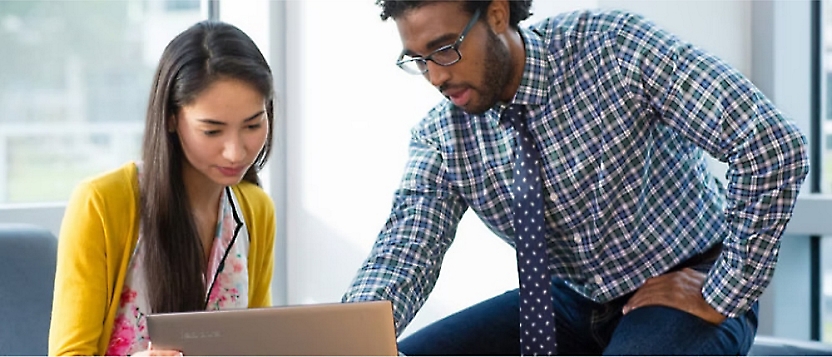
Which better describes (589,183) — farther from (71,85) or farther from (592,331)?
(71,85)

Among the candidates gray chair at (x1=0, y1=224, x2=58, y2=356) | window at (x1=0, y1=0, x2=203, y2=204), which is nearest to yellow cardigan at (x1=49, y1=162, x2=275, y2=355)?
gray chair at (x1=0, y1=224, x2=58, y2=356)

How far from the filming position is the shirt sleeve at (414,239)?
2033mm

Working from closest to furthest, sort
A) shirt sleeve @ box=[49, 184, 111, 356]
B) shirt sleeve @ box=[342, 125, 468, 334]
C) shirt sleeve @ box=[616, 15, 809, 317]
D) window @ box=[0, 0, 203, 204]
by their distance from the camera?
shirt sleeve @ box=[49, 184, 111, 356], shirt sleeve @ box=[616, 15, 809, 317], shirt sleeve @ box=[342, 125, 468, 334], window @ box=[0, 0, 203, 204]

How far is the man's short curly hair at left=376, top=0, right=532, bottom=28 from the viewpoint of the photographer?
6.63 ft

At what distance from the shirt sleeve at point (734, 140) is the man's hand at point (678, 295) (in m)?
0.02

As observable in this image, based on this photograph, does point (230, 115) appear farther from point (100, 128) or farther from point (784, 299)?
point (784, 299)

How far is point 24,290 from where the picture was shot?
6.69 ft

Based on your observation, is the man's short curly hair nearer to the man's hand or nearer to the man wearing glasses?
the man wearing glasses

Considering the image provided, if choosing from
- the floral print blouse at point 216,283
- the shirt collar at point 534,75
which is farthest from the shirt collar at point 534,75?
the floral print blouse at point 216,283

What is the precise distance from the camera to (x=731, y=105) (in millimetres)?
1953

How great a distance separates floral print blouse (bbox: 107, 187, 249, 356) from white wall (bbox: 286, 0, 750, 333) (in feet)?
A: 3.18

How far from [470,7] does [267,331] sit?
906 millimetres

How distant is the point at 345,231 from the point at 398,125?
13.7 inches

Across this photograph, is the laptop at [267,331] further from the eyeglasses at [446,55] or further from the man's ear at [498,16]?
the man's ear at [498,16]
